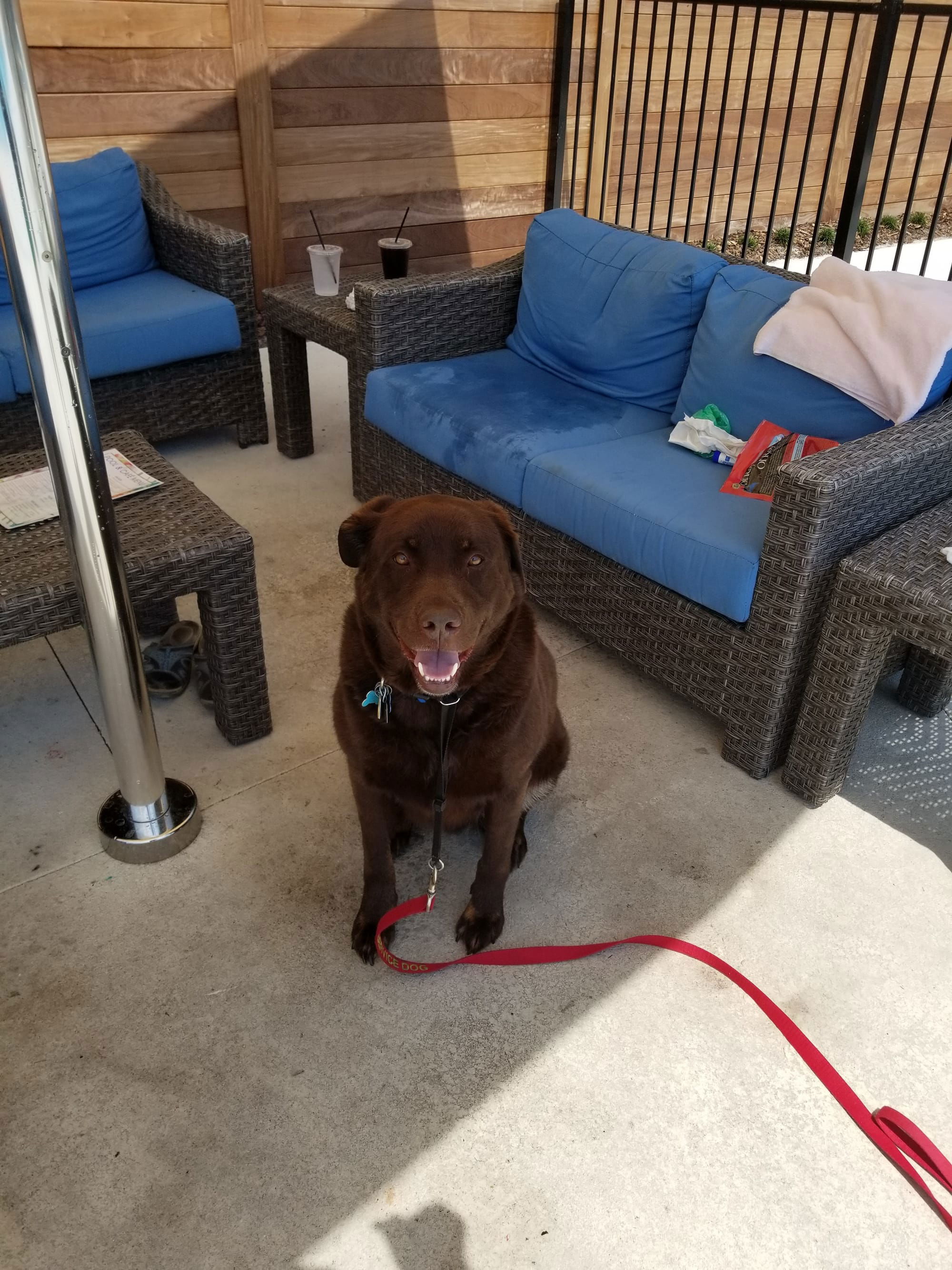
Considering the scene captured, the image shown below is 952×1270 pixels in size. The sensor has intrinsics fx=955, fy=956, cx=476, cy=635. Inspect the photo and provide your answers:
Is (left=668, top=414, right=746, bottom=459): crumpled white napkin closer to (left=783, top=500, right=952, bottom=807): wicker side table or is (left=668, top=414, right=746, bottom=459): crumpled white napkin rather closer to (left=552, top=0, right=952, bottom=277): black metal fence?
(left=783, top=500, right=952, bottom=807): wicker side table

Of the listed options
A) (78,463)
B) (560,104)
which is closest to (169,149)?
(560,104)

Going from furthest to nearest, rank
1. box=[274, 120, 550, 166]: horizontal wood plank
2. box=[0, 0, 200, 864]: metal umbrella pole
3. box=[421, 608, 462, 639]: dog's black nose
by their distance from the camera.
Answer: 1. box=[274, 120, 550, 166]: horizontal wood plank
2. box=[421, 608, 462, 639]: dog's black nose
3. box=[0, 0, 200, 864]: metal umbrella pole

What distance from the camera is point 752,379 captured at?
2422 millimetres

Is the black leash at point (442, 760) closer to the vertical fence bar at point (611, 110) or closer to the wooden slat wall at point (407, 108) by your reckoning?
the wooden slat wall at point (407, 108)

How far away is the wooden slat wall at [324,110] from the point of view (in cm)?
376

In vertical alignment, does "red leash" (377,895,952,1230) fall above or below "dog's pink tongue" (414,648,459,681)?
below

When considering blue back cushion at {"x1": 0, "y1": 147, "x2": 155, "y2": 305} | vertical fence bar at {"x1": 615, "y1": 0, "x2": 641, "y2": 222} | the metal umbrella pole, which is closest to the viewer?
the metal umbrella pole

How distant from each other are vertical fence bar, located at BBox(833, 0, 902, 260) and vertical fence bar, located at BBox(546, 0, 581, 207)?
6.24 feet

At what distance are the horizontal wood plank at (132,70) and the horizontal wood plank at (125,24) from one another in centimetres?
2

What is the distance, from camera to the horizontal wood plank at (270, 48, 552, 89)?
4.17 meters

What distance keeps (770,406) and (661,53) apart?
156 inches

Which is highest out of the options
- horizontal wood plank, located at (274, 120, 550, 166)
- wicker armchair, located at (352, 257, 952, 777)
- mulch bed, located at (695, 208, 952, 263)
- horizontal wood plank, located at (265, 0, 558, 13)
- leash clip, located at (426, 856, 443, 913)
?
horizontal wood plank, located at (265, 0, 558, 13)

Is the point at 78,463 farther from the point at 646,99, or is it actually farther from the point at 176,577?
the point at 646,99

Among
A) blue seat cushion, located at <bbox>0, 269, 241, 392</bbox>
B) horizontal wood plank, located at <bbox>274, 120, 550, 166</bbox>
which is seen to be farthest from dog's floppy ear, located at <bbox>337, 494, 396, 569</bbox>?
horizontal wood plank, located at <bbox>274, 120, 550, 166</bbox>
